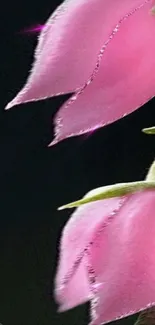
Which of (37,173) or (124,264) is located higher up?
(124,264)

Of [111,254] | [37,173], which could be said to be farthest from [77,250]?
[37,173]

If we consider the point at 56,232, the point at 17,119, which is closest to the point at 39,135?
the point at 17,119

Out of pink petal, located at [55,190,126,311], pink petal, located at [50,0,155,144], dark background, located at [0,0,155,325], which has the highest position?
pink petal, located at [50,0,155,144]

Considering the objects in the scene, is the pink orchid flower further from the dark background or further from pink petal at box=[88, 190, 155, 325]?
the dark background

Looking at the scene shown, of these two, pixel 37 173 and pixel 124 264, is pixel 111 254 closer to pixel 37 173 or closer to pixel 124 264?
pixel 124 264

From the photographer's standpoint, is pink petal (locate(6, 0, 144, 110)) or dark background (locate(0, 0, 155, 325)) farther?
dark background (locate(0, 0, 155, 325))

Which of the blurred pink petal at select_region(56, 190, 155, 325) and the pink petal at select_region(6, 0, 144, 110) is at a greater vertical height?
the pink petal at select_region(6, 0, 144, 110)

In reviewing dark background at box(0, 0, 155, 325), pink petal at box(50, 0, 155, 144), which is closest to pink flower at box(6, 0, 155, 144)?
pink petal at box(50, 0, 155, 144)
